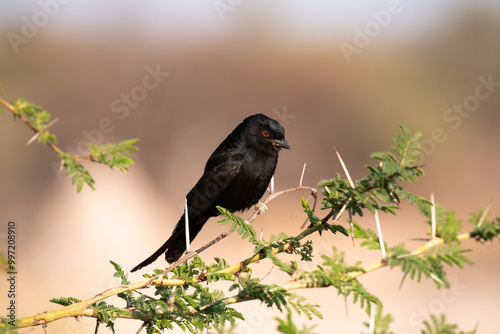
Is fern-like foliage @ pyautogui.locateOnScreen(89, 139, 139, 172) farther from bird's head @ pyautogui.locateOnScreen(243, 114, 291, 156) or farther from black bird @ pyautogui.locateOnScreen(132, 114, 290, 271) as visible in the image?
bird's head @ pyautogui.locateOnScreen(243, 114, 291, 156)

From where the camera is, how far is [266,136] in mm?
6074

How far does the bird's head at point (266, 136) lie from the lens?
605cm

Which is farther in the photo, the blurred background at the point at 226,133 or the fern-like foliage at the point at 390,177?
the blurred background at the point at 226,133

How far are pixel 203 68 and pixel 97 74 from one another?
3113 millimetres

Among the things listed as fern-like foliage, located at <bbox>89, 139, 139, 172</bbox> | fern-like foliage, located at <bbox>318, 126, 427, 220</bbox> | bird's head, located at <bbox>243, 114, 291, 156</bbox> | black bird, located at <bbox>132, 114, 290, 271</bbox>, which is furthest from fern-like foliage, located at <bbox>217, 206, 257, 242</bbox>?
bird's head, located at <bbox>243, 114, 291, 156</bbox>

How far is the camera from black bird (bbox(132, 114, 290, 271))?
225 inches

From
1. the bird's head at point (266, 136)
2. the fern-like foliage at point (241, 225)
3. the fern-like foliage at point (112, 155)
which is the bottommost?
the fern-like foliage at point (241, 225)

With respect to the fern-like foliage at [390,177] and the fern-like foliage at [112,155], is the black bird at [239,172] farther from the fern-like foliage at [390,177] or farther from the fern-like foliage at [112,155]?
the fern-like foliage at [112,155]

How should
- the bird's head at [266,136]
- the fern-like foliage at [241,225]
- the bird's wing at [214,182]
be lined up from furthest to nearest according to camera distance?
1. the bird's head at [266,136]
2. the bird's wing at [214,182]
3. the fern-like foliage at [241,225]

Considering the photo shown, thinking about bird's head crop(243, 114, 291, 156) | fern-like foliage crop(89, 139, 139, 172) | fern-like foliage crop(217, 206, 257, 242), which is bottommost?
fern-like foliage crop(217, 206, 257, 242)

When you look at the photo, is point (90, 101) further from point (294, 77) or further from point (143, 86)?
point (294, 77)

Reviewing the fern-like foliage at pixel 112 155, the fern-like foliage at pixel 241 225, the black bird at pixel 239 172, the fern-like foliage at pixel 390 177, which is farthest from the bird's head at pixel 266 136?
the fern-like foliage at pixel 112 155

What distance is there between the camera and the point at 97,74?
15.0 m

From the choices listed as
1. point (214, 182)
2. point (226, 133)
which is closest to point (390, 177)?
point (214, 182)
